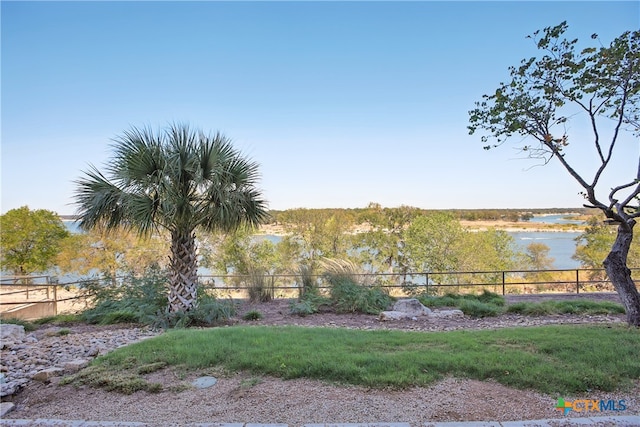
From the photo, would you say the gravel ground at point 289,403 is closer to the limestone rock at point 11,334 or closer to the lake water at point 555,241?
the limestone rock at point 11,334

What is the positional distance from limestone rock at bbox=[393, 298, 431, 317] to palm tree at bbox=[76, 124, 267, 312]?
4421 mm

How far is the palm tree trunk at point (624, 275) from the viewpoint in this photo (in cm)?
608

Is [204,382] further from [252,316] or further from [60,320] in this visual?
[60,320]

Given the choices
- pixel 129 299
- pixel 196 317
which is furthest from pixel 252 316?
pixel 129 299

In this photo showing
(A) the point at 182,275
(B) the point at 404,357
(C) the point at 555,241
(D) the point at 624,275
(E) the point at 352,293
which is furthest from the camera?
(C) the point at 555,241

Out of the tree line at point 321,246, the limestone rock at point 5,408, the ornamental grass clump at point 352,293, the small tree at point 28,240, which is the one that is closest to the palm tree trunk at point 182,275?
the ornamental grass clump at point 352,293

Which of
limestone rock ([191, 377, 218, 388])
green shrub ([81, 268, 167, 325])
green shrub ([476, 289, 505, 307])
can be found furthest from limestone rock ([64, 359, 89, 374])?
green shrub ([476, 289, 505, 307])

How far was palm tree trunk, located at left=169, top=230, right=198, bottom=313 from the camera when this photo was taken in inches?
311

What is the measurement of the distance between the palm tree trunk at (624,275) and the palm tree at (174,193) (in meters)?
7.15

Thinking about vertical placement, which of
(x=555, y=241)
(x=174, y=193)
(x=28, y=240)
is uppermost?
(x=174, y=193)

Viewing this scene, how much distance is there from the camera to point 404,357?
4352 mm

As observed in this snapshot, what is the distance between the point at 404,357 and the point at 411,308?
463cm

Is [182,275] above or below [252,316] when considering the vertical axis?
above

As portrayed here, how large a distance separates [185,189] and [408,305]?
19.2ft
